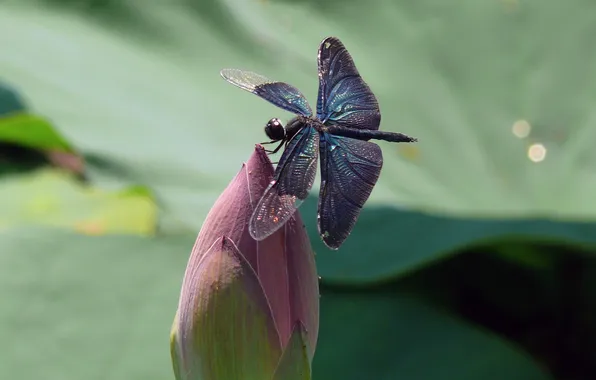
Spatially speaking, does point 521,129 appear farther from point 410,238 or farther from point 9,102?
point 9,102

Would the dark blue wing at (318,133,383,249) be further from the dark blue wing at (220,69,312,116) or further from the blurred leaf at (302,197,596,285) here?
the blurred leaf at (302,197,596,285)

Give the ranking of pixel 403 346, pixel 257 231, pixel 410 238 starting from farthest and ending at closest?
pixel 410 238, pixel 403 346, pixel 257 231

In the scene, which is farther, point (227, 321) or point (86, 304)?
point (86, 304)

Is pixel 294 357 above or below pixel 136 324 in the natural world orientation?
→ above

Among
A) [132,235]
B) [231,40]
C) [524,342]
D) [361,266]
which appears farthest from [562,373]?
[231,40]

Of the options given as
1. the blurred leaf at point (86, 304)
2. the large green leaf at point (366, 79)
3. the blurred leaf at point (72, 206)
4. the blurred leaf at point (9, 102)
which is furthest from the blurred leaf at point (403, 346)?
the blurred leaf at point (9, 102)

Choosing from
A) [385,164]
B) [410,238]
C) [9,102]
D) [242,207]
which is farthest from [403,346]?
[9,102]

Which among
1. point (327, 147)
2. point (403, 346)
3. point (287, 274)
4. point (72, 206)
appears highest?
point (327, 147)
